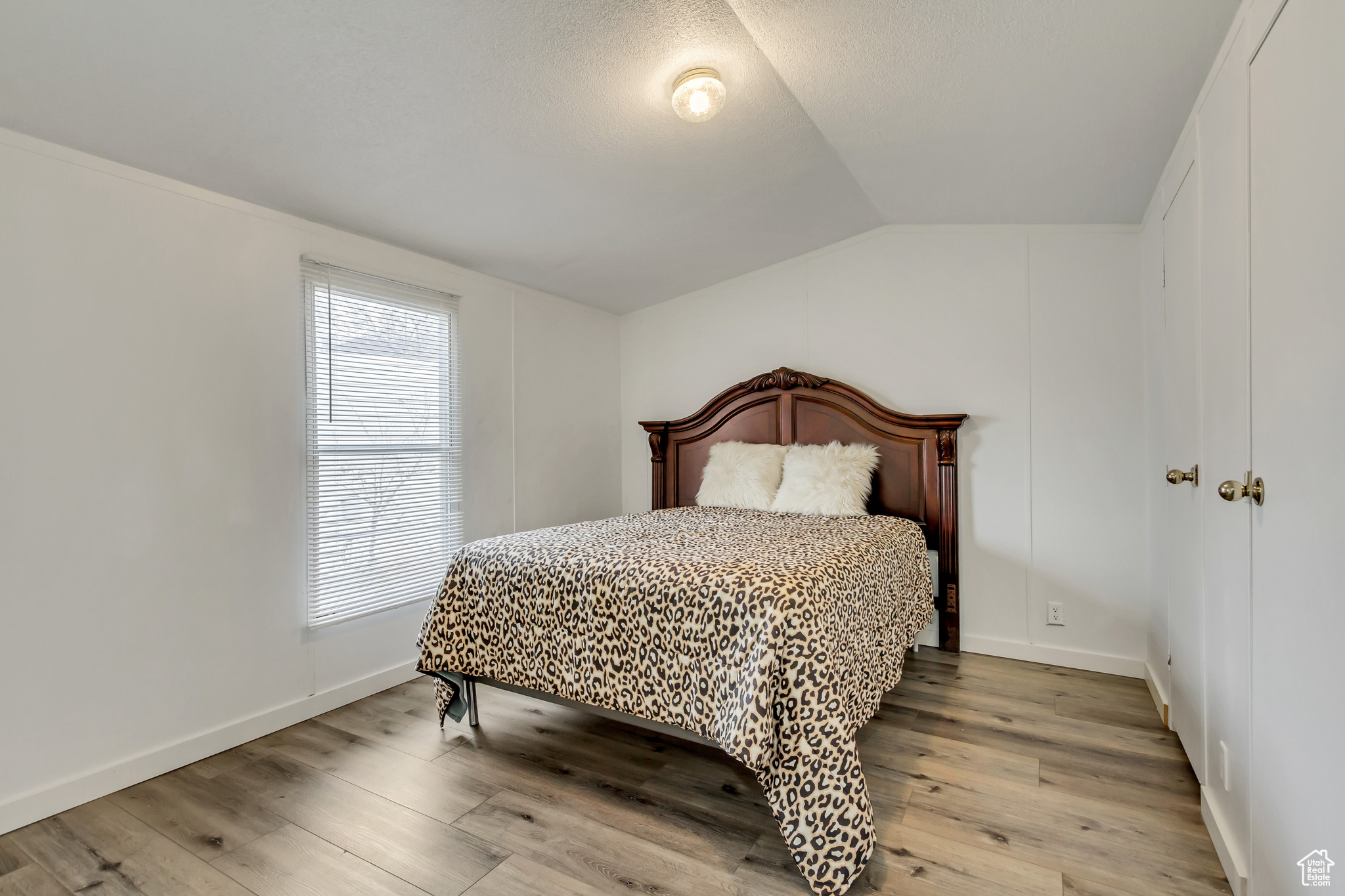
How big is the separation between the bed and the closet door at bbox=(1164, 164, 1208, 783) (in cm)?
92

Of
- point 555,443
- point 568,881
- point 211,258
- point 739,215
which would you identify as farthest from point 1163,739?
point 211,258

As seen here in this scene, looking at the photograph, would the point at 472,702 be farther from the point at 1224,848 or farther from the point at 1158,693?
the point at 1158,693

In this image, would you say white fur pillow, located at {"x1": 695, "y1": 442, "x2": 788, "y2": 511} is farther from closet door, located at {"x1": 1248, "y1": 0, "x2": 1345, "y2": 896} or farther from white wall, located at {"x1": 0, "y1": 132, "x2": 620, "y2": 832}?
closet door, located at {"x1": 1248, "y1": 0, "x2": 1345, "y2": 896}

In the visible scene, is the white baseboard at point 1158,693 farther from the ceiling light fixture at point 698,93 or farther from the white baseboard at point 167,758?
the white baseboard at point 167,758

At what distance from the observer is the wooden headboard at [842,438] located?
11.2ft

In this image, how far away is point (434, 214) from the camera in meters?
2.81

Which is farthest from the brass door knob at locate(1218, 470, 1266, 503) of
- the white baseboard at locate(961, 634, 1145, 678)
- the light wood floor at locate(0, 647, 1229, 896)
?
the white baseboard at locate(961, 634, 1145, 678)

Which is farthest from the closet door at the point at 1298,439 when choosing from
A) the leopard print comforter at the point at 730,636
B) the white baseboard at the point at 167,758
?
the white baseboard at the point at 167,758

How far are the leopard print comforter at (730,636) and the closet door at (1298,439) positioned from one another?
0.86 metres

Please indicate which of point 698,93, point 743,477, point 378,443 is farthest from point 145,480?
point 743,477

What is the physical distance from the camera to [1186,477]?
6.60ft

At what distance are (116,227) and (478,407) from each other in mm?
1687

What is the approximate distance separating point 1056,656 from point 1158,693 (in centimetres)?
57

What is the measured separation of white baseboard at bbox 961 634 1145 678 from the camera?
10.0 feet
